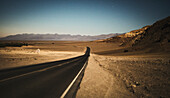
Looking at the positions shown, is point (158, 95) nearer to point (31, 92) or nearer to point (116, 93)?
point (116, 93)

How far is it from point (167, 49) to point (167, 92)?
77.8ft

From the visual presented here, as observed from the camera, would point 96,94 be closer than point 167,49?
Yes

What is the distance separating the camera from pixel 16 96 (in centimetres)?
412

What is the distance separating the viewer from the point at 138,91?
5.04m

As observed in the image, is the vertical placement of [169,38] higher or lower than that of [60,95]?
higher

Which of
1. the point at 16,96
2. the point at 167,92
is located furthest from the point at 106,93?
the point at 16,96

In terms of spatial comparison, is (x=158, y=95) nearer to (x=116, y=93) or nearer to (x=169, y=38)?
(x=116, y=93)

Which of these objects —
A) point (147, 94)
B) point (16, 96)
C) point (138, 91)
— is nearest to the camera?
point (16, 96)

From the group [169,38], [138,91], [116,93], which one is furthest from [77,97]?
[169,38]

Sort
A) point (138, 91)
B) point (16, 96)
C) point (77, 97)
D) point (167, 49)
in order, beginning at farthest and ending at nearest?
point (167, 49) → point (138, 91) → point (77, 97) → point (16, 96)

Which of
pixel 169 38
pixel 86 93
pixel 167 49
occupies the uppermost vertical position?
pixel 169 38

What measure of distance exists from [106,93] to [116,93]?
20.1 inches

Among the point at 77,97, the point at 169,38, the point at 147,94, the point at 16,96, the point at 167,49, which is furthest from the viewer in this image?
the point at 169,38

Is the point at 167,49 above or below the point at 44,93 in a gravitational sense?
above
